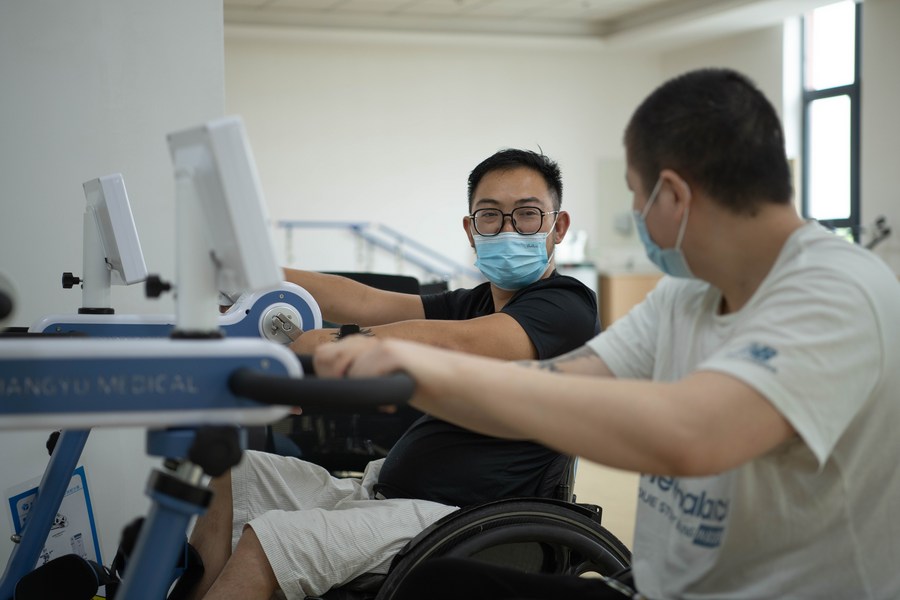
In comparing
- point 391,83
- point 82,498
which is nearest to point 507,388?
point 82,498

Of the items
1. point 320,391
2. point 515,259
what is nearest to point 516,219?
point 515,259

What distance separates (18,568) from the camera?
6.05 feet

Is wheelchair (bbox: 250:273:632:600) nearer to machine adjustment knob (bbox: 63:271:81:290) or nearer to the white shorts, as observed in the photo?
the white shorts

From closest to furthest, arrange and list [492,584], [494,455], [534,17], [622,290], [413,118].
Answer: [492,584] → [494,455] → [622,290] → [534,17] → [413,118]

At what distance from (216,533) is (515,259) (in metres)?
0.92

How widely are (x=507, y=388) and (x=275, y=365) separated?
0.26 meters

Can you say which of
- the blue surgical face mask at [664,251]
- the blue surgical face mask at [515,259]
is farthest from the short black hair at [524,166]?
the blue surgical face mask at [664,251]

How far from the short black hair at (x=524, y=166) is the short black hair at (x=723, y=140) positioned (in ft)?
3.81

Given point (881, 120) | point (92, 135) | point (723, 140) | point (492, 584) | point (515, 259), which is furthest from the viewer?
point (881, 120)

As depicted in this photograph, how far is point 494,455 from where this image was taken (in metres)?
1.97

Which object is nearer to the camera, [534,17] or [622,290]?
[622,290]

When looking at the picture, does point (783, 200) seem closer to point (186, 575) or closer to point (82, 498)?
point (186, 575)

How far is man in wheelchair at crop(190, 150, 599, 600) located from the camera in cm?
181

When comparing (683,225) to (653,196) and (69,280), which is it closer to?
(653,196)
